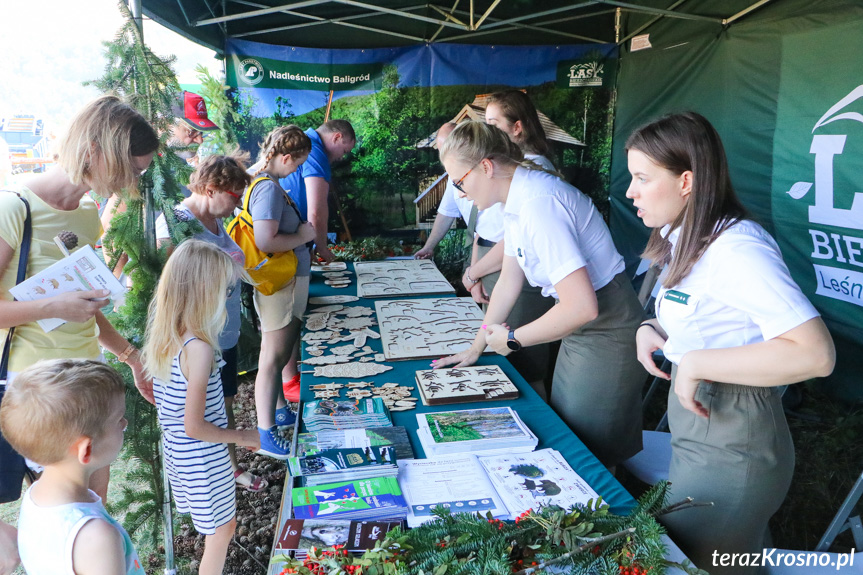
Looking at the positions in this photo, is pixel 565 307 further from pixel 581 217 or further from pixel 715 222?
pixel 715 222

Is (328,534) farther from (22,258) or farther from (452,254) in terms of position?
(452,254)

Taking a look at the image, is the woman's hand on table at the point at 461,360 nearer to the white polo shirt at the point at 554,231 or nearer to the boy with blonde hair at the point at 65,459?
the white polo shirt at the point at 554,231

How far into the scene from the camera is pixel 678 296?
4.35 ft

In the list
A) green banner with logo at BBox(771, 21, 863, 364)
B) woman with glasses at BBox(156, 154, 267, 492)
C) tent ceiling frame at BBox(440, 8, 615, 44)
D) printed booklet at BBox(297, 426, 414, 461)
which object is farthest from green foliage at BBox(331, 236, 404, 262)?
printed booklet at BBox(297, 426, 414, 461)

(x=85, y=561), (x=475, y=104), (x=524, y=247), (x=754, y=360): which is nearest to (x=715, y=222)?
(x=754, y=360)

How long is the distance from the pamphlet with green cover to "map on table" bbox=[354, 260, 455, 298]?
2.00 meters

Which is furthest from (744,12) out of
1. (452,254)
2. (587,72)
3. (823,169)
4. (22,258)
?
(22,258)

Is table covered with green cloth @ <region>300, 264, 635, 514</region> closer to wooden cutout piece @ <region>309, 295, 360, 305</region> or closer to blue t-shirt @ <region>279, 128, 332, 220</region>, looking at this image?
wooden cutout piece @ <region>309, 295, 360, 305</region>

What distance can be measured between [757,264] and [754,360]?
0.19 meters

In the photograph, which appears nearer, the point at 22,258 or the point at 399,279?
the point at 22,258

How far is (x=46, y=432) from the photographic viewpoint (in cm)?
116

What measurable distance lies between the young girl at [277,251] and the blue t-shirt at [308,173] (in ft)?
1.66

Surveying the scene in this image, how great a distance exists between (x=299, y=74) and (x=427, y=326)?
3863 millimetres

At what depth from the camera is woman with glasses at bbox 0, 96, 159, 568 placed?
5.32 feet
